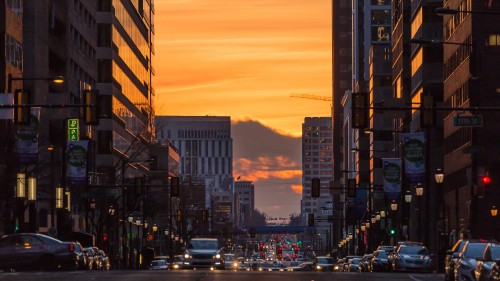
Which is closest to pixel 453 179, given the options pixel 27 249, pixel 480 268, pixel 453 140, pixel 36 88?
pixel 453 140

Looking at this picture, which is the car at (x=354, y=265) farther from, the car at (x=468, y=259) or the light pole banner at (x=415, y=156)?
the car at (x=468, y=259)

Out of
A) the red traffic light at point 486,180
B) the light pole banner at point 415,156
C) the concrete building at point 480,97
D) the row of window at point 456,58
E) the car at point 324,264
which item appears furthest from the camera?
the car at point 324,264

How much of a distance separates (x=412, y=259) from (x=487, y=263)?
1191 inches

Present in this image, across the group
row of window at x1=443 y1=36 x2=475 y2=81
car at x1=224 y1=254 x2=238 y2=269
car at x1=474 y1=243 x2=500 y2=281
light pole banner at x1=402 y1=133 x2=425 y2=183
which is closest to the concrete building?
row of window at x1=443 y1=36 x2=475 y2=81

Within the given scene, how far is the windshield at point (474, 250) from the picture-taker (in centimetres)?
4009

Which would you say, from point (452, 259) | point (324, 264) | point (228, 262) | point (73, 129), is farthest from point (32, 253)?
point (228, 262)

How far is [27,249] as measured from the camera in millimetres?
58469

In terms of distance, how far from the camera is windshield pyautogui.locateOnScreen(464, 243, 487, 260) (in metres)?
40.1

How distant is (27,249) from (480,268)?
1080 inches

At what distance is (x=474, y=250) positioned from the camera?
133 feet

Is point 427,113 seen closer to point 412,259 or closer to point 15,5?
point 412,259

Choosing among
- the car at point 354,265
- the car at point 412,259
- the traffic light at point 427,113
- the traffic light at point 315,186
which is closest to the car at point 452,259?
the traffic light at point 427,113

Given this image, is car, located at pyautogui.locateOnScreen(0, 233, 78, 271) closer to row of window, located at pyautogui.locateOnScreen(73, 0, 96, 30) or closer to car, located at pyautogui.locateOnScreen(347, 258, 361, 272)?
car, located at pyautogui.locateOnScreen(347, 258, 361, 272)

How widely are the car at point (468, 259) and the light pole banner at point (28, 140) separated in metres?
32.3
